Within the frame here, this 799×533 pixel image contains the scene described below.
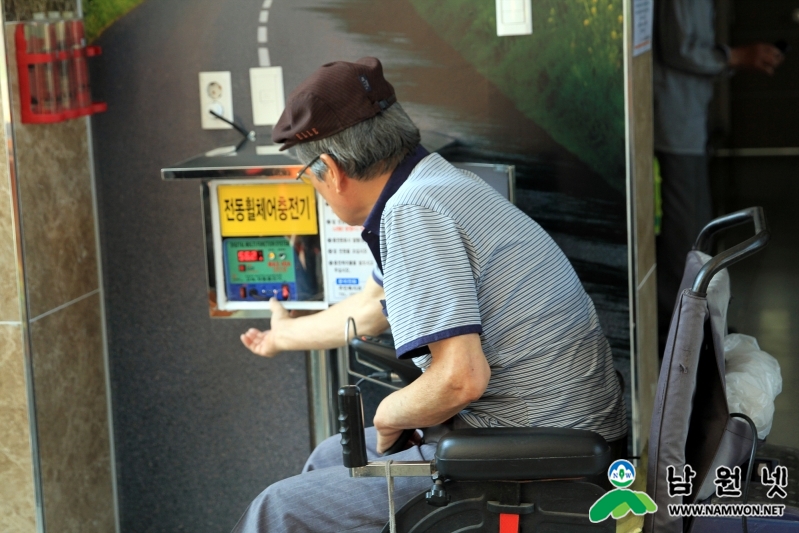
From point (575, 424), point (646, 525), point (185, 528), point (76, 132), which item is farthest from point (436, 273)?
point (185, 528)

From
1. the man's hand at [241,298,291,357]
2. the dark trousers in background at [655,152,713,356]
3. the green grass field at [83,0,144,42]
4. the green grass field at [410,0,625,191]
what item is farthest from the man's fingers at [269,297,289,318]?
the dark trousers in background at [655,152,713,356]

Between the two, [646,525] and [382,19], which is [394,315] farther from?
[382,19]

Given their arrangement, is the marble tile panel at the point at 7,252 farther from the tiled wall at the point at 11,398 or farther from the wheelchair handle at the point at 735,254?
the wheelchair handle at the point at 735,254

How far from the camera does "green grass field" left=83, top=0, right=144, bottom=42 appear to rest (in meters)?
2.71

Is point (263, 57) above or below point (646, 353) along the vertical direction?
above

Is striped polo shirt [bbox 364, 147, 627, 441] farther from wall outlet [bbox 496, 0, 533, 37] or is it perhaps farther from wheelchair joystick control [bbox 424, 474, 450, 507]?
wall outlet [bbox 496, 0, 533, 37]

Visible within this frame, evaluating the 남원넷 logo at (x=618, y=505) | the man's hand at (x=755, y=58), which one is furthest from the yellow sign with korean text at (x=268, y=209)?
the man's hand at (x=755, y=58)

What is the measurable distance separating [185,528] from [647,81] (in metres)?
1.90

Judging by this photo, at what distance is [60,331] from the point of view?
268 centimetres

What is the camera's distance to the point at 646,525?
164 cm

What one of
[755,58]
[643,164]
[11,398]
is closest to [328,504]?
[11,398]

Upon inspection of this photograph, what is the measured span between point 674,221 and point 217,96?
2031 millimetres

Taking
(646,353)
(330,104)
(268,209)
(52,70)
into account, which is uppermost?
(52,70)

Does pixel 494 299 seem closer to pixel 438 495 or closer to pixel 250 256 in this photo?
pixel 438 495
